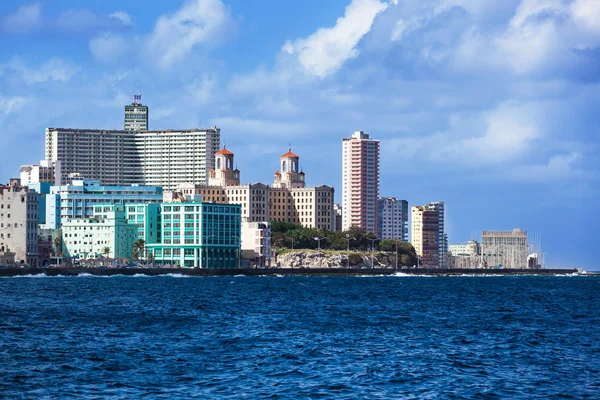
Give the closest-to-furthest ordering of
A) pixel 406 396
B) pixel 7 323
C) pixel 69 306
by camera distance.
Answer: pixel 406 396 < pixel 7 323 < pixel 69 306

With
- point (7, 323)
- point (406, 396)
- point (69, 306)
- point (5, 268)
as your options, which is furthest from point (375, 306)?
point (5, 268)

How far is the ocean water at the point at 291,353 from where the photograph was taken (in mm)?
42344

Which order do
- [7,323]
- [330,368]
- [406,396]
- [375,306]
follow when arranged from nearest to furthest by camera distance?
[406,396] < [330,368] < [7,323] < [375,306]

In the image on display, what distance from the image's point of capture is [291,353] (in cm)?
5366

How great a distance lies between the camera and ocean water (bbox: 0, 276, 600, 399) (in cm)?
4234

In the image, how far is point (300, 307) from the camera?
9300 cm

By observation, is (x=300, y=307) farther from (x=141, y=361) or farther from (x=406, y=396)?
(x=406, y=396)

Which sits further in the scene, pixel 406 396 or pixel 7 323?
pixel 7 323

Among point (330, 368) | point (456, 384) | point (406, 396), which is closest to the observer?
point (406, 396)

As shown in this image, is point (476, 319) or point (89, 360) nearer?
point (89, 360)

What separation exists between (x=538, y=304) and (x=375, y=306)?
775 inches

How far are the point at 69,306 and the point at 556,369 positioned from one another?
5073 centimetres

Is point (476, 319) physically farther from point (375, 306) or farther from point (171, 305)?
point (171, 305)

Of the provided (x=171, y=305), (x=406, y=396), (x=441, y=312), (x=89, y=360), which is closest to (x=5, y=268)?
(x=171, y=305)
